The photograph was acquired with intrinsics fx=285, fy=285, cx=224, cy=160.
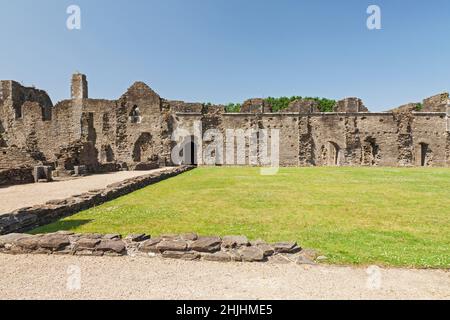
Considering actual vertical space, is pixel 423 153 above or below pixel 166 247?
above

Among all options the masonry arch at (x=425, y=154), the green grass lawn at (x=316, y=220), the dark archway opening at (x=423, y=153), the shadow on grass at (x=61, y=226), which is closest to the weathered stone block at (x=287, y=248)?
the green grass lawn at (x=316, y=220)

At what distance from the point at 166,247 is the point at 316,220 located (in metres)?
3.37

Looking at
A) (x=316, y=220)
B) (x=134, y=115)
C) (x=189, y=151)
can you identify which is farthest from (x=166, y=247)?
(x=134, y=115)

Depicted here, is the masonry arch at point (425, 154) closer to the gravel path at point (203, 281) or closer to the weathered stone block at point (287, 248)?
the gravel path at point (203, 281)

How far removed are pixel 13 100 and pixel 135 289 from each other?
37.2 metres

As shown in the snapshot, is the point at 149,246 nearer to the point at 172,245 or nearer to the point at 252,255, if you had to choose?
the point at 172,245

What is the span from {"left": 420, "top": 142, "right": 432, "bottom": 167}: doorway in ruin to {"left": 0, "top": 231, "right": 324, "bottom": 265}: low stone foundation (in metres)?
30.0

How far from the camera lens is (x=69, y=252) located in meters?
4.38

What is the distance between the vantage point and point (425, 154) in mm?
28047

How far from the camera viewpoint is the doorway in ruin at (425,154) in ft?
90.9

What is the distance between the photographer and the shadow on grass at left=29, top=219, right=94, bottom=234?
5684 millimetres

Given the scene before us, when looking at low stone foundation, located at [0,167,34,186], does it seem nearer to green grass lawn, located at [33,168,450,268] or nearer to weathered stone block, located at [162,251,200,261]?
green grass lawn, located at [33,168,450,268]

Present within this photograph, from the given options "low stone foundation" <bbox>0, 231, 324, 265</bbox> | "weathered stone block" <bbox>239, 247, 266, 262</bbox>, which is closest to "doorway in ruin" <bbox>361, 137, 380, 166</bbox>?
"low stone foundation" <bbox>0, 231, 324, 265</bbox>
